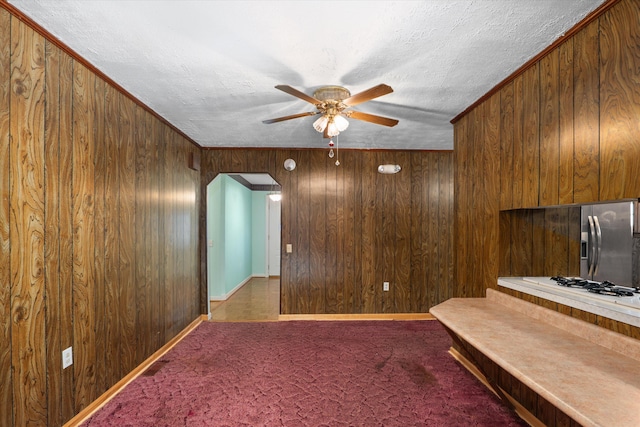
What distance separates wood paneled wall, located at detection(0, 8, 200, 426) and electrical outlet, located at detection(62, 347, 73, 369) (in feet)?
0.12

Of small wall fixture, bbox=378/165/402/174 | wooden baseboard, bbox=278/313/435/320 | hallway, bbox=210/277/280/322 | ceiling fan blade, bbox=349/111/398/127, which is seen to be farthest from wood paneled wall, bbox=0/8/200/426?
small wall fixture, bbox=378/165/402/174

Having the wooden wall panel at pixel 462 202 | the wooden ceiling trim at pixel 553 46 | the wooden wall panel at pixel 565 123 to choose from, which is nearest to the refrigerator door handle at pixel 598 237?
the wooden wall panel at pixel 565 123

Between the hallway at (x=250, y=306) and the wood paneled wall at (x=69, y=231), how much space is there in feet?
4.99

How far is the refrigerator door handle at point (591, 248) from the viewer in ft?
7.72

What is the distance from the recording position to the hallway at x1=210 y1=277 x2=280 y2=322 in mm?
4648

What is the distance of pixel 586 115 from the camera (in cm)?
171

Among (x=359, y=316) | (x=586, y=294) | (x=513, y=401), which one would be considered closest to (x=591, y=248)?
(x=586, y=294)

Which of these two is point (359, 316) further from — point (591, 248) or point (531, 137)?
point (531, 137)

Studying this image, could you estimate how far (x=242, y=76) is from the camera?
2.32 m

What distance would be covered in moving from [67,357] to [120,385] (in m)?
0.76

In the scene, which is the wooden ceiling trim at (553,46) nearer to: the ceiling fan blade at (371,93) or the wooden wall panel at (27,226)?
the ceiling fan blade at (371,93)

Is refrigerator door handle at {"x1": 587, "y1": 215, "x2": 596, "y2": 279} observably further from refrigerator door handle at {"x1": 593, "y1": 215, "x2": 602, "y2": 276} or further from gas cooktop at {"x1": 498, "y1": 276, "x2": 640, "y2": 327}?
gas cooktop at {"x1": 498, "y1": 276, "x2": 640, "y2": 327}

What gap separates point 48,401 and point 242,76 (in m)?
2.46

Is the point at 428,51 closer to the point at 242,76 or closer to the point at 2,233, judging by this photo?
the point at 242,76
